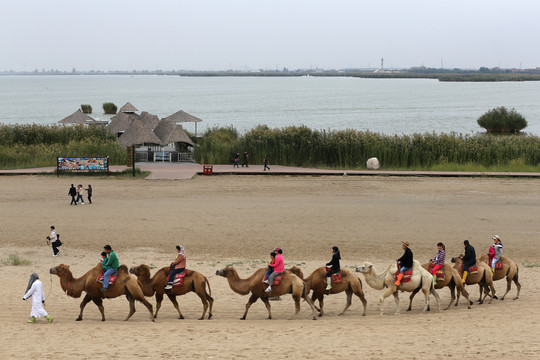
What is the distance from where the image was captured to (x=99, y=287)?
14867mm

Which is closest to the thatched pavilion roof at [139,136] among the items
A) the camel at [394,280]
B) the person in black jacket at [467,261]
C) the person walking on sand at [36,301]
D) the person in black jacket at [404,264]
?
the person walking on sand at [36,301]

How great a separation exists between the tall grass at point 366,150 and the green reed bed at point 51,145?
6.11 meters

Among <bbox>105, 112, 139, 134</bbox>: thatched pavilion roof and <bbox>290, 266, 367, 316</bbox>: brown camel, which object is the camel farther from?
<bbox>105, 112, 139, 134</bbox>: thatched pavilion roof

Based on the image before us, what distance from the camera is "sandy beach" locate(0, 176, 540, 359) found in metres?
12.8

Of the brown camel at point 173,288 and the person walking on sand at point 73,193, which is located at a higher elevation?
the person walking on sand at point 73,193

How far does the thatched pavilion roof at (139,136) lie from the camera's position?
4494cm

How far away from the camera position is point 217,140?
47.8 meters

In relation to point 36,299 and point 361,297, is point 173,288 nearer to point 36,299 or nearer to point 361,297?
point 36,299

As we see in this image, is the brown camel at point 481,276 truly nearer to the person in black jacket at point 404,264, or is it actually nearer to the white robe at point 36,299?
the person in black jacket at point 404,264

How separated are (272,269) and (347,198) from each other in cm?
1735

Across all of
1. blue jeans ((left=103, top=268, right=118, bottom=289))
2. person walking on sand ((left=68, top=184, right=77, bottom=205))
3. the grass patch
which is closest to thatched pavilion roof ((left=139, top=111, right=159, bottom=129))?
person walking on sand ((left=68, top=184, right=77, bottom=205))

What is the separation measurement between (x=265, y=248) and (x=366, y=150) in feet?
73.6

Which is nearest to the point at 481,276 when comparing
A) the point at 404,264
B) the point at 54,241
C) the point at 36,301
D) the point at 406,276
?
the point at 406,276

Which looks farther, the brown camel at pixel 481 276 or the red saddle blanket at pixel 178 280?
the brown camel at pixel 481 276
